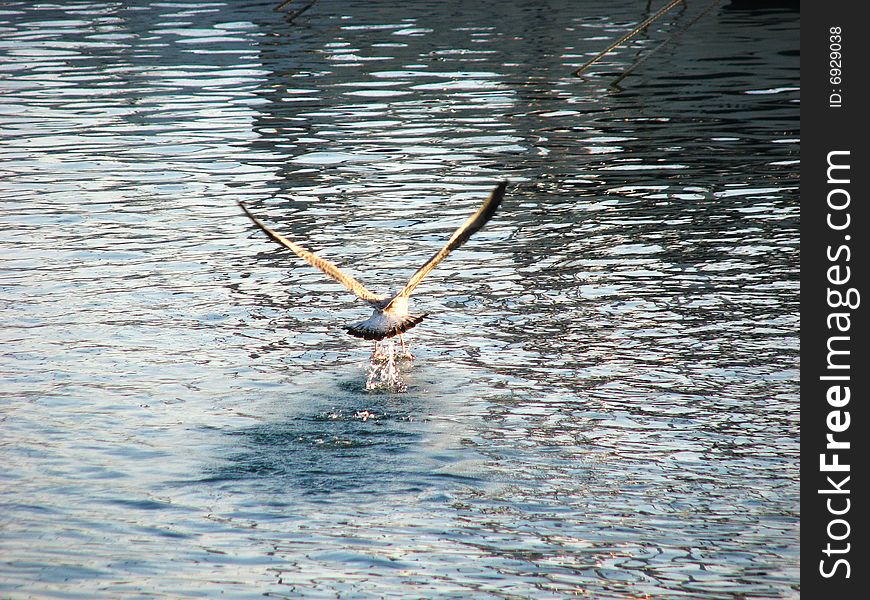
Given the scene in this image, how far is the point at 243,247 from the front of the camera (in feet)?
59.1

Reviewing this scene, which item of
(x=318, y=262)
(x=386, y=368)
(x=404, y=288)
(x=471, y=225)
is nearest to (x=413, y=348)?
(x=386, y=368)

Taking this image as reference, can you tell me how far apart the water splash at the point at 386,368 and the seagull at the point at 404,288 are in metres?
0.80

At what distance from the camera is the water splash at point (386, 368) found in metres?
12.7

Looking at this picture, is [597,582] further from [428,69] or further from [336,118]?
[428,69]

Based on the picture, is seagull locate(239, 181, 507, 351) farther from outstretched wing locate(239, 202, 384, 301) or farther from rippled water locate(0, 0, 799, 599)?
rippled water locate(0, 0, 799, 599)

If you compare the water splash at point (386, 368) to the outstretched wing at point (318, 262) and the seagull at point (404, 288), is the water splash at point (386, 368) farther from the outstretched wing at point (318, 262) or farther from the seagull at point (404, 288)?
the outstretched wing at point (318, 262)

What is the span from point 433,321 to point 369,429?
3.42 meters

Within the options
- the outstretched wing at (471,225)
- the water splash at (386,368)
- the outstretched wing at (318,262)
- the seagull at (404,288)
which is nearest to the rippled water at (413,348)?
the water splash at (386,368)

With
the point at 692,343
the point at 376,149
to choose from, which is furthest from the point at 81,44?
the point at 692,343

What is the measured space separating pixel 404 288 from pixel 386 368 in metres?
1.28

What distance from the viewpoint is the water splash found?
41.7 feet

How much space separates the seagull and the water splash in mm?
797

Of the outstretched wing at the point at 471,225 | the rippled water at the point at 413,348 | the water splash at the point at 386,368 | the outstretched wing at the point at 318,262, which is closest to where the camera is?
the rippled water at the point at 413,348

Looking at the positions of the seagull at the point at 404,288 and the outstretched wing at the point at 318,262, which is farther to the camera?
the seagull at the point at 404,288
